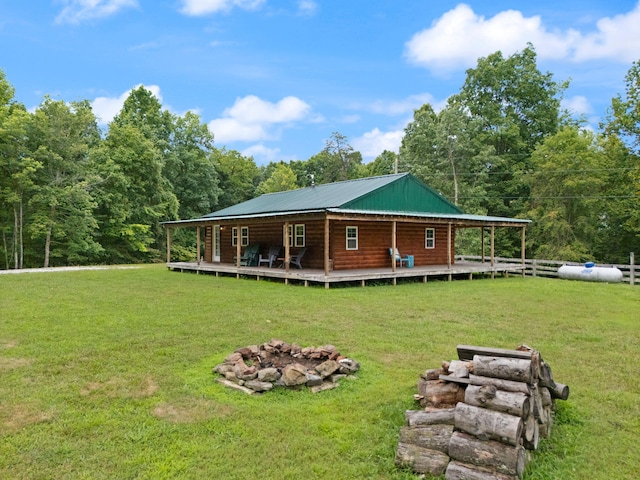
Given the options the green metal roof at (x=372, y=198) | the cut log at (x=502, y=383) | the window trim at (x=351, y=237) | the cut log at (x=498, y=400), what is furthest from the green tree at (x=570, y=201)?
the cut log at (x=498, y=400)

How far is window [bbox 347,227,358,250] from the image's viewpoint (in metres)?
15.5

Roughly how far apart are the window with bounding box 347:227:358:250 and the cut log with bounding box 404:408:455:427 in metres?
12.2

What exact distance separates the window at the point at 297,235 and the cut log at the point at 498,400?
1316 cm

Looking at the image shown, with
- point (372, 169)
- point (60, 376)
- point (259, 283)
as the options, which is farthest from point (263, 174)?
point (60, 376)

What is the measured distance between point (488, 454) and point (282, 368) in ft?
7.81

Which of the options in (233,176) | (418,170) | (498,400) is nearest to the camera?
(498,400)

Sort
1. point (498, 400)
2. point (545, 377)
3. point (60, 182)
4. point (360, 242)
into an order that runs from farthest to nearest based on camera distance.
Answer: point (60, 182) → point (360, 242) → point (545, 377) → point (498, 400)

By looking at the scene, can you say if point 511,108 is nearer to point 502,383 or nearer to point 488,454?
point 502,383

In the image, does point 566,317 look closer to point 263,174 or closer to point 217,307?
point 217,307

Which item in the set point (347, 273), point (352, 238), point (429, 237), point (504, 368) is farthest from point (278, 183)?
point (504, 368)

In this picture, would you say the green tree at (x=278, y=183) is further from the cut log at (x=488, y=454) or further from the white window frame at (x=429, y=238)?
the cut log at (x=488, y=454)

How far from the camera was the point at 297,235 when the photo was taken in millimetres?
16312

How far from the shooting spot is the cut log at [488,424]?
2.73 meters

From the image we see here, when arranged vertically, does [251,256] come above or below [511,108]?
below
